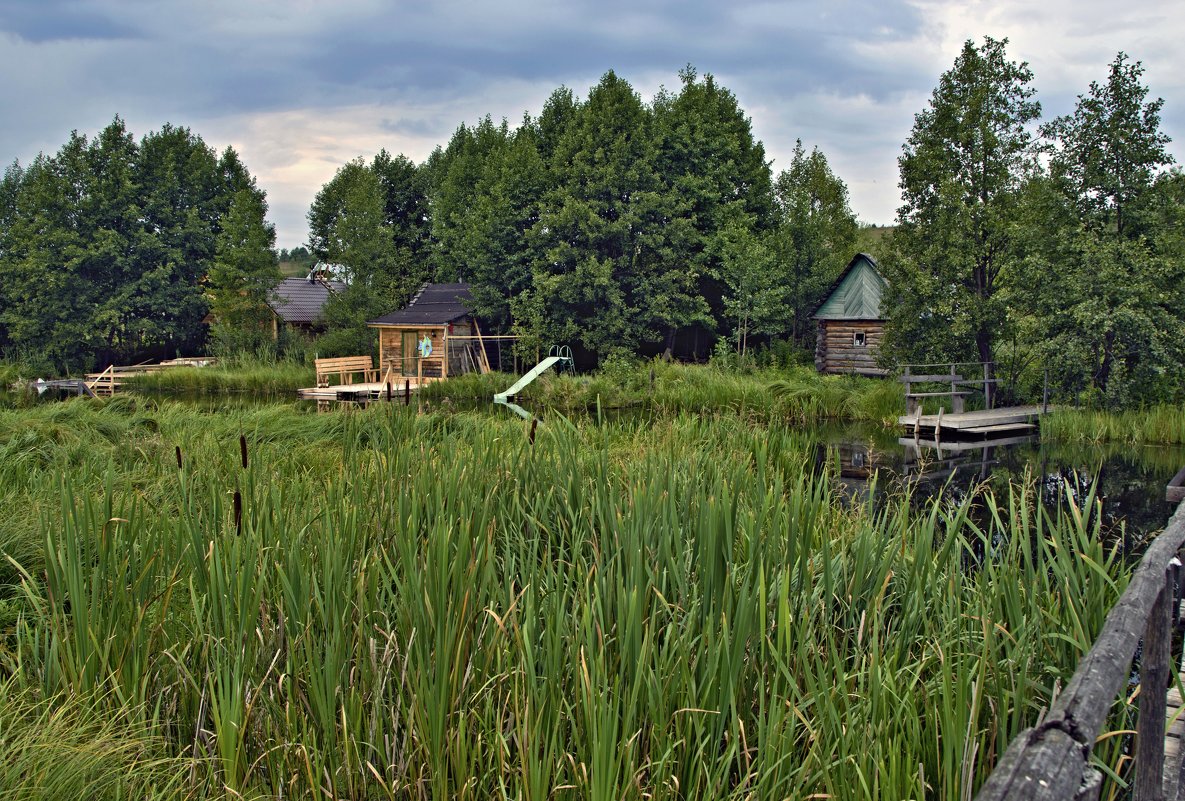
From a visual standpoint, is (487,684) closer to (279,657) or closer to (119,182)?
(279,657)

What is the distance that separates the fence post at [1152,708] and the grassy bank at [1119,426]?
52.6 ft

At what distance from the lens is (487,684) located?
326cm

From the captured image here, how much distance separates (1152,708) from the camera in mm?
2529

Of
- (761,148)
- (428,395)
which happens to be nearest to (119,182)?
(428,395)

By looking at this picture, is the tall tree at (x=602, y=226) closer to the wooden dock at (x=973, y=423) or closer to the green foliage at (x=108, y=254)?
the wooden dock at (x=973, y=423)

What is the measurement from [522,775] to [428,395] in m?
25.0

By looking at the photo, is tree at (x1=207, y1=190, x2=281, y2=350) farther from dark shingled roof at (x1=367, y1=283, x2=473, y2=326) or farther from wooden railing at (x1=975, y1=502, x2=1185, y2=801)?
wooden railing at (x1=975, y1=502, x2=1185, y2=801)

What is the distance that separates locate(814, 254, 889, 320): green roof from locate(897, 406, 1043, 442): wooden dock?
27.5ft

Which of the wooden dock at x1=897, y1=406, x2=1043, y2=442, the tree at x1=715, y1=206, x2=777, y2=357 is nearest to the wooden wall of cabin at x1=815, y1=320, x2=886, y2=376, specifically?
the tree at x1=715, y1=206, x2=777, y2=357

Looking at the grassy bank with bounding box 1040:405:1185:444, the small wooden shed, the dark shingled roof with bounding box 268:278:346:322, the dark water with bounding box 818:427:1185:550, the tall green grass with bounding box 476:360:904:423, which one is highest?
the dark shingled roof with bounding box 268:278:346:322

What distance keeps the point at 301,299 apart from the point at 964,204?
101 ft

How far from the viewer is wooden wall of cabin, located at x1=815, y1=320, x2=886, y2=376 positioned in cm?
2781

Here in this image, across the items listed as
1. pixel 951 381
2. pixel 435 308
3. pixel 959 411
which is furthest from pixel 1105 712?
→ pixel 435 308

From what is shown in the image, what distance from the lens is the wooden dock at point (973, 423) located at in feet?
61.2
